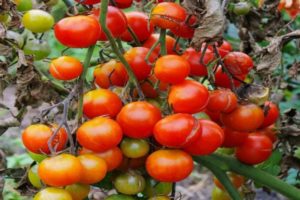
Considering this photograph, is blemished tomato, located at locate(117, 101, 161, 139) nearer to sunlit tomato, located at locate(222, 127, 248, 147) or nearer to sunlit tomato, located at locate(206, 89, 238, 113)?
sunlit tomato, located at locate(206, 89, 238, 113)

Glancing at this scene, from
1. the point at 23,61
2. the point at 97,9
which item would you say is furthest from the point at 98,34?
the point at 23,61

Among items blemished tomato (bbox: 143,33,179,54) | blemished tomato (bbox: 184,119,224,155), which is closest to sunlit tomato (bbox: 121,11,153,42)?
blemished tomato (bbox: 143,33,179,54)

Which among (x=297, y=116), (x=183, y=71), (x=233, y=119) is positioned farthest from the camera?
(x=297, y=116)

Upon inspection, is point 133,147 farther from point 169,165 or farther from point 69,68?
point 69,68

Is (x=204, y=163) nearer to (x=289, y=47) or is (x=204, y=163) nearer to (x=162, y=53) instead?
(x=162, y=53)

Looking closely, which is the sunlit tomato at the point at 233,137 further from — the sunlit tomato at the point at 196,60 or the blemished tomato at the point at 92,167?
the blemished tomato at the point at 92,167
